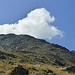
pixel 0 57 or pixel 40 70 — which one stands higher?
pixel 0 57

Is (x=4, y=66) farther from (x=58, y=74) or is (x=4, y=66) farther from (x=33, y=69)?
(x=58, y=74)

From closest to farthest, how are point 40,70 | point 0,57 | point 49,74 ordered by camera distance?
point 49,74
point 40,70
point 0,57

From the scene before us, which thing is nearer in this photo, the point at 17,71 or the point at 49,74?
the point at 17,71

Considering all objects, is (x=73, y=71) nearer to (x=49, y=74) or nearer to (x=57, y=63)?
(x=49, y=74)

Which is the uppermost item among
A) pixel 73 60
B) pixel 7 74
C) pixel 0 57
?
pixel 73 60

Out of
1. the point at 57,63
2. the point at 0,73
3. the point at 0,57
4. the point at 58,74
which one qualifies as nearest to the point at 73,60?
the point at 57,63

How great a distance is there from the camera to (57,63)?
131 meters

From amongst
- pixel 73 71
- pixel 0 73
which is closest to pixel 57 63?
pixel 73 71

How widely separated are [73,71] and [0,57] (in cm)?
3017

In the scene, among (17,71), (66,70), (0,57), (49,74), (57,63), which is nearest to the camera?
(17,71)

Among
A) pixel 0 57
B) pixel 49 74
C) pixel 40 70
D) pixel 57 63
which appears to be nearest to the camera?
pixel 49 74

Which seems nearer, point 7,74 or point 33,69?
point 7,74

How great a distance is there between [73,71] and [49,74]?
2113 centimetres

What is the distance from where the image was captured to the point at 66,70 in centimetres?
9256
